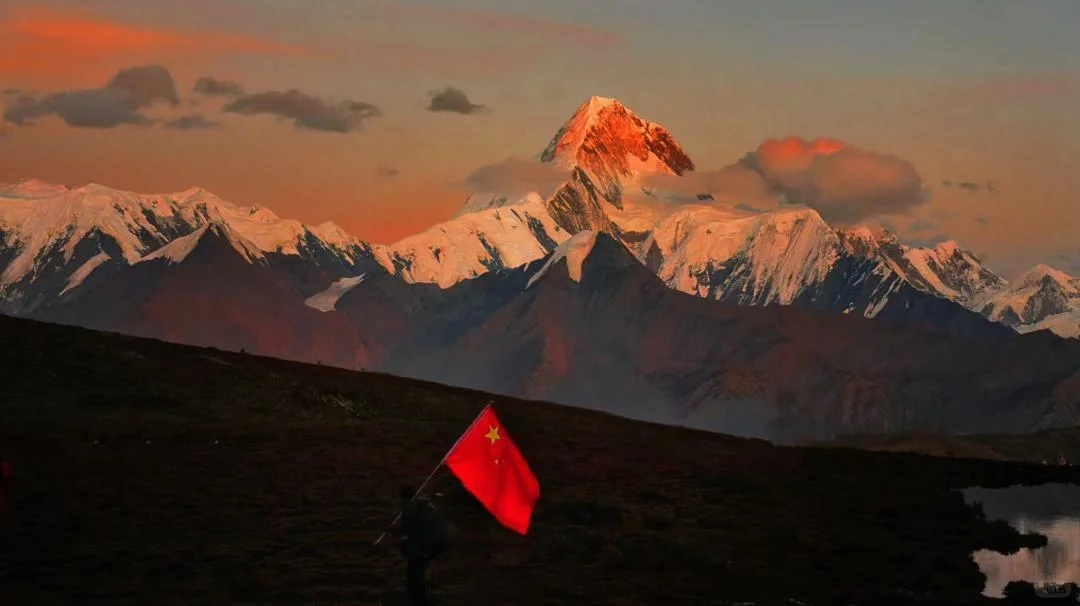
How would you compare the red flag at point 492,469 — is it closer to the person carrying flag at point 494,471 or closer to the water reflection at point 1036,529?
the person carrying flag at point 494,471

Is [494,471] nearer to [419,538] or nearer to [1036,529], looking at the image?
[419,538]

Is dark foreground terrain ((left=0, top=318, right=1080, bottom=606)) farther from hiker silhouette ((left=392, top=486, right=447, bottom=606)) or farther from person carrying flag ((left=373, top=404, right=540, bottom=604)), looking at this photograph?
hiker silhouette ((left=392, top=486, right=447, bottom=606))

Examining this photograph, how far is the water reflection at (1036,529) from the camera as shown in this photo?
165ft

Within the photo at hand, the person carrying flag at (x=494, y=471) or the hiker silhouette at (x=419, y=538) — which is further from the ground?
the person carrying flag at (x=494, y=471)

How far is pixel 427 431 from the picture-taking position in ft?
251

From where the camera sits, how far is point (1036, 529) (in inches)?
2562

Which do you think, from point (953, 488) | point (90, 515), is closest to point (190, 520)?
point (90, 515)

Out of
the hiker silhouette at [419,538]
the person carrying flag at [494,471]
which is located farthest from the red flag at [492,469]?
the hiker silhouette at [419,538]

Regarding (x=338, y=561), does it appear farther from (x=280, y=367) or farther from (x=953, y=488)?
(x=280, y=367)

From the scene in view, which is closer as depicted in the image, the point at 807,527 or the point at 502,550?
the point at 502,550

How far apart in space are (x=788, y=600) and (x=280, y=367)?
185ft

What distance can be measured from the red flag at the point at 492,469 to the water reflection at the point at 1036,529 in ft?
47.2

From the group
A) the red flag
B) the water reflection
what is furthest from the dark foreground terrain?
the red flag

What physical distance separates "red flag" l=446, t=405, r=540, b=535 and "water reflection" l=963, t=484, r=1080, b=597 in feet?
47.2
